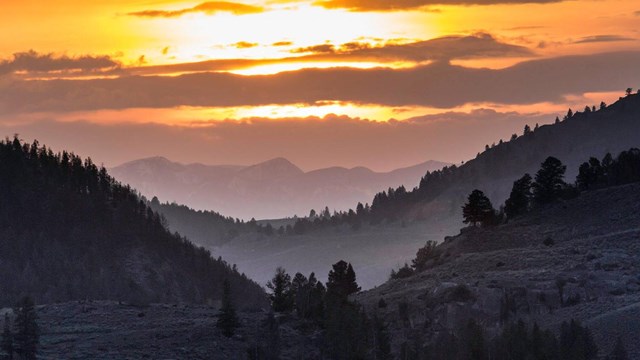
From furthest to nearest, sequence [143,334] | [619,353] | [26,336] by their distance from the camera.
Answer: [619,353] → [143,334] → [26,336]

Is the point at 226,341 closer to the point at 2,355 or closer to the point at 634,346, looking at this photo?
the point at 2,355

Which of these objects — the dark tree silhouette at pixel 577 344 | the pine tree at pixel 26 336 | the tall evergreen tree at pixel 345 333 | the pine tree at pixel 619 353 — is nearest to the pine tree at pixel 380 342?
the tall evergreen tree at pixel 345 333

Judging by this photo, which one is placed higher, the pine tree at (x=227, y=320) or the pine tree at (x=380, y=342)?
the pine tree at (x=227, y=320)

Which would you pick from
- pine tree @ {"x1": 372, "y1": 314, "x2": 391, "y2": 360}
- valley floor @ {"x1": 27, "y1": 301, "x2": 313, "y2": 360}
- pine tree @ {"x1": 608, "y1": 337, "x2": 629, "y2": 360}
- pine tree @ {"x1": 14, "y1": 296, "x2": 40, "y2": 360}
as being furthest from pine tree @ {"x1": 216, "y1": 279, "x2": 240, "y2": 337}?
pine tree @ {"x1": 608, "y1": 337, "x2": 629, "y2": 360}

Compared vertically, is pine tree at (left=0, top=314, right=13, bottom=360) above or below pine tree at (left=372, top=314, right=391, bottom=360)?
above

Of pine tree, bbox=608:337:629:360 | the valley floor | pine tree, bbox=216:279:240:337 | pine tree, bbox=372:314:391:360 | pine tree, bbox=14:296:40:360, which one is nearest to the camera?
pine tree, bbox=14:296:40:360

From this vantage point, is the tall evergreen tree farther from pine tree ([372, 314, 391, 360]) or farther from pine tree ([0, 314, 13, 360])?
pine tree ([0, 314, 13, 360])

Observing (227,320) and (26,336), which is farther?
(227,320)

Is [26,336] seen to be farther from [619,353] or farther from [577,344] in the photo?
[619,353]

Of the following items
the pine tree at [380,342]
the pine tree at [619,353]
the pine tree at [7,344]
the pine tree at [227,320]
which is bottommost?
the pine tree at [619,353]

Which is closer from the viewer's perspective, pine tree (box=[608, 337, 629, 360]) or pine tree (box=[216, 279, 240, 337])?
pine tree (box=[608, 337, 629, 360])

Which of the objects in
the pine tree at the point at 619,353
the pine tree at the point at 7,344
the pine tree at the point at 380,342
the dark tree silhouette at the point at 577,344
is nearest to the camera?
the pine tree at the point at 7,344

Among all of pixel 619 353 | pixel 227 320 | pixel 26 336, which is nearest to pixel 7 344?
pixel 26 336

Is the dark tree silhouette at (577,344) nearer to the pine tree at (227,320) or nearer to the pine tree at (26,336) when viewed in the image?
the pine tree at (227,320)
